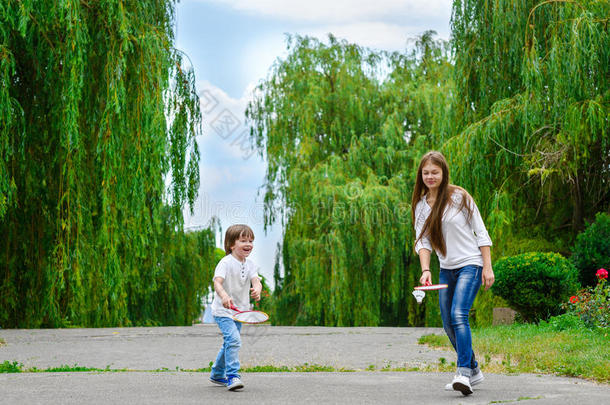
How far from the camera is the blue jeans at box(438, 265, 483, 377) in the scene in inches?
206

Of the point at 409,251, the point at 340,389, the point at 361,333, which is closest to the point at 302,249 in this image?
the point at 409,251

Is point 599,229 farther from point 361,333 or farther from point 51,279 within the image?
point 51,279

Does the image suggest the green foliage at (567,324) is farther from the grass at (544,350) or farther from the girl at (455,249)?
the girl at (455,249)

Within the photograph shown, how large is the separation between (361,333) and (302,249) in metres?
6.11

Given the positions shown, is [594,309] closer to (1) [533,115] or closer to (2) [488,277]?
Answer: (1) [533,115]

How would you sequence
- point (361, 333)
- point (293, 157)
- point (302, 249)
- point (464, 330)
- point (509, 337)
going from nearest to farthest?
point (464, 330) < point (509, 337) < point (361, 333) < point (302, 249) < point (293, 157)

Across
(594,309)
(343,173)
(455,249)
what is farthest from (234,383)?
(343,173)

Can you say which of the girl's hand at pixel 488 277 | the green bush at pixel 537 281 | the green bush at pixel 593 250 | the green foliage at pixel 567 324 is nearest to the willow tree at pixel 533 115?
the green bush at pixel 593 250

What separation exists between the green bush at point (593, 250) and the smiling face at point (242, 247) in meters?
9.21

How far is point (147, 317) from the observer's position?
19453 mm

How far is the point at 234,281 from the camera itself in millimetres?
5699

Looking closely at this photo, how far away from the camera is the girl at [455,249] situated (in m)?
5.27

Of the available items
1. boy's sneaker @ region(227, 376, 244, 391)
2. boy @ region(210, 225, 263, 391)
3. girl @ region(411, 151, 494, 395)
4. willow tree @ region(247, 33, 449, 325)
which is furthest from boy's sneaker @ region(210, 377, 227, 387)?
willow tree @ region(247, 33, 449, 325)

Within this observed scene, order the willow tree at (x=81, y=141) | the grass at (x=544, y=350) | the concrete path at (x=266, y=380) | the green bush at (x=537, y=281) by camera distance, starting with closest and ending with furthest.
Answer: the concrete path at (x=266, y=380)
the grass at (x=544, y=350)
the willow tree at (x=81, y=141)
the green bush at (x=537, y=281)
